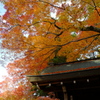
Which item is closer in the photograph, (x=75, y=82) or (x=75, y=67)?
(x=75, y=82)

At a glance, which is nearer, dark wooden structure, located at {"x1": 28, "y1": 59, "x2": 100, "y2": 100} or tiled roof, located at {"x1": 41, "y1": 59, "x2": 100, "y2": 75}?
dark wooden structure, located at {"x1": 28, "y1": 59, "x2": 100, "y2": 100}

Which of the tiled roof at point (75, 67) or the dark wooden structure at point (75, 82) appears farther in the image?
the tiled roof at point (75, 67)

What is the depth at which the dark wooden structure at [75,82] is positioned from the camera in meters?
5.13

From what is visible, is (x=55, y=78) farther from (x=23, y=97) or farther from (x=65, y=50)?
(x=23, y=97)

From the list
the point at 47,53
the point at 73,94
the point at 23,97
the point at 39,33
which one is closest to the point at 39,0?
the point at 39,33

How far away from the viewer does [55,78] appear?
5387 mm

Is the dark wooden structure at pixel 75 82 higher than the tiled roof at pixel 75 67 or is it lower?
lower

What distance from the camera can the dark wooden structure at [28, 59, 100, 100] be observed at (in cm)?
513

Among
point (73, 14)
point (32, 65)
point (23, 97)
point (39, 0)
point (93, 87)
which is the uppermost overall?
point (39, 0)

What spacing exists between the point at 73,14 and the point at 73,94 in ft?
11.7

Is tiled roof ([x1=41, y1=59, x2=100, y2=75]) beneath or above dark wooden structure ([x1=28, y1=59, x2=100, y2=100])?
above

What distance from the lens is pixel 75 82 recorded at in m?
5.32

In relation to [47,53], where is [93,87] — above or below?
below

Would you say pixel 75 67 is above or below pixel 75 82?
above
